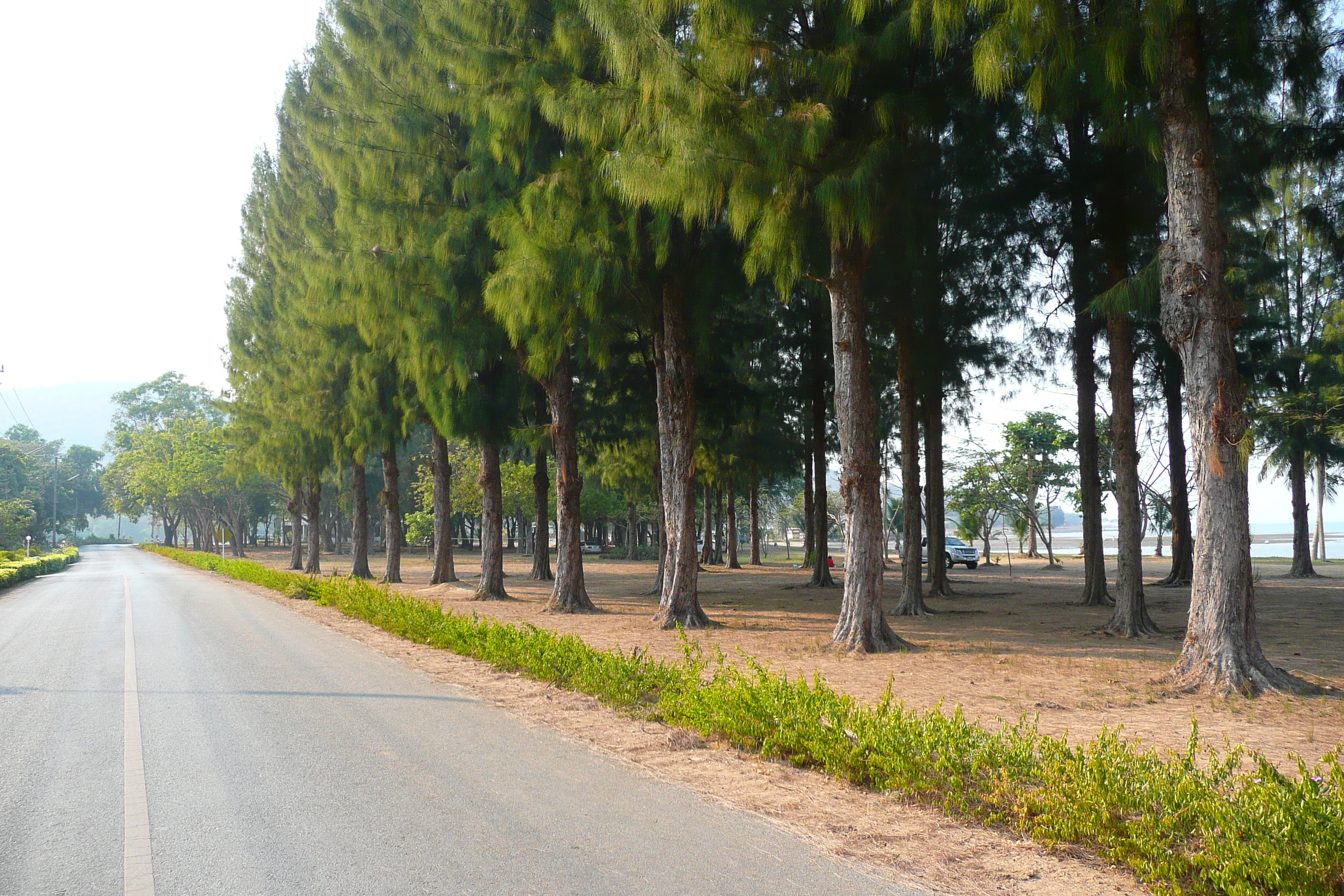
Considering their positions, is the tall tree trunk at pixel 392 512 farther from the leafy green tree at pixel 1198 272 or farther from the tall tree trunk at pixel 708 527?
the leafy green tree at pixel 1198 272

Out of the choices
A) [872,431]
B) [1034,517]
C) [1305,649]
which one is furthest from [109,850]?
[1034,517]

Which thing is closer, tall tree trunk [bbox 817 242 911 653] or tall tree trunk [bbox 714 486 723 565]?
tall tree trunk [bbox 817 242 911 653]

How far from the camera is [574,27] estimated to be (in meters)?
15.1

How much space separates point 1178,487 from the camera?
24.0 meters

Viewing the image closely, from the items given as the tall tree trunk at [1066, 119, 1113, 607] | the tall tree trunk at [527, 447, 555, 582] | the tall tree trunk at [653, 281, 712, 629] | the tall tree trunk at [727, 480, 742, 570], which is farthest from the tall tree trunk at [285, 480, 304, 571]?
the tall tree trunk at [1066, 119, 1113, 607]

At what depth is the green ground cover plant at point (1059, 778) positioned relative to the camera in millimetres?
3996

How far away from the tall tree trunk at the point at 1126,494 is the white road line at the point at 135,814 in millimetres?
13286

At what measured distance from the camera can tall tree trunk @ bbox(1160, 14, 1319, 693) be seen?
8.95 meters

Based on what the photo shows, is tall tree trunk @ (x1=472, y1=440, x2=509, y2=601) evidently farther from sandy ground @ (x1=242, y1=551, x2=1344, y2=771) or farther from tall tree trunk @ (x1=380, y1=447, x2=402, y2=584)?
tall tree trunk @ (x1=380, y1=447, x2=402, y2=584)

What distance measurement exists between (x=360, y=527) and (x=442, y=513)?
5972mm

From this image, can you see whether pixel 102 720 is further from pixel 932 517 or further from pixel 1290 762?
pixel 932 517

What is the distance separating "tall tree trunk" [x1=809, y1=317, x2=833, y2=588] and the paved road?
16.0 metres

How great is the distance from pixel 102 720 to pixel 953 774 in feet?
24.3

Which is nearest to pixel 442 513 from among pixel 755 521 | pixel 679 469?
pixel 679 469
